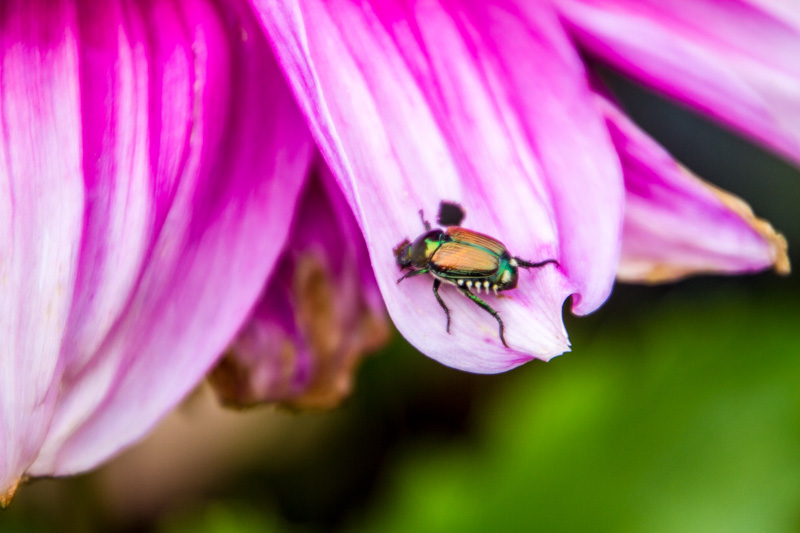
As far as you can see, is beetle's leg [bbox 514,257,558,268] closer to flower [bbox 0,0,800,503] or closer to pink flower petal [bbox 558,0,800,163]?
flower [bbox 0,0,800,503]

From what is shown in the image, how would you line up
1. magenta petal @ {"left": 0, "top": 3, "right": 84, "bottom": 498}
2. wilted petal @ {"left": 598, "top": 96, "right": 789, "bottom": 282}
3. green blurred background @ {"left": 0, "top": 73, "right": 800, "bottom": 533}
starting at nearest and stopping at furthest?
magenta petal @ {"left": 0, "top": 3, "right": 84, "bottom": 498} → wilted petal @ {"left": 598, "top": 96, "right": 789, "bottom": 282} → green blurred background @ {"left": 0, "top": 73, "right": 800, "bottom": 533}

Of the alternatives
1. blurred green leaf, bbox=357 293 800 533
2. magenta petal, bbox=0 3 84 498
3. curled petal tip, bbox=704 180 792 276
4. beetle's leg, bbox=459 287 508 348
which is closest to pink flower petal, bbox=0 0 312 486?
magenta petal, bbox=0 3 84 498

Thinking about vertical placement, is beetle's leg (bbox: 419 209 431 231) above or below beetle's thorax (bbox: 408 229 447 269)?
above

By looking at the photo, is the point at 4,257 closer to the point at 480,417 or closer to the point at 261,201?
the point at 261,201

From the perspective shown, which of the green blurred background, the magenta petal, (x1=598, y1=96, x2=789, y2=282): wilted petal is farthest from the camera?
the green blurred background

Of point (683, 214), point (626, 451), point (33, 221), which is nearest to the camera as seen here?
point (33, 221)

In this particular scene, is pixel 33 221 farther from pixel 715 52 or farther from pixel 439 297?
pixel 715 52

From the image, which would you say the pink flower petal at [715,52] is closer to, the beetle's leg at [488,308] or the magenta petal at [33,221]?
the beetle's leg at [488,308]

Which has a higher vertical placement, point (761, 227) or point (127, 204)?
point (127, 204)

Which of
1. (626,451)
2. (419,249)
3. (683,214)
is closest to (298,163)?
(419,249)
